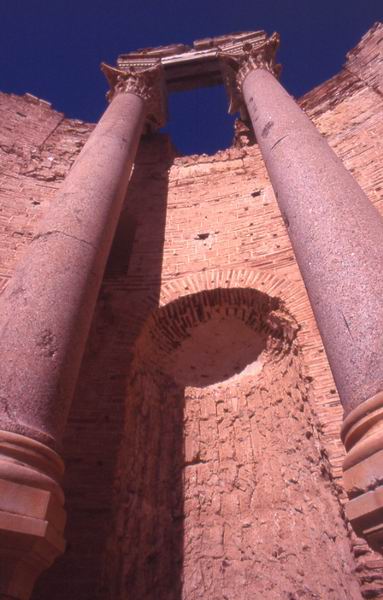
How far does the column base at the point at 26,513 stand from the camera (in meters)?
2.06

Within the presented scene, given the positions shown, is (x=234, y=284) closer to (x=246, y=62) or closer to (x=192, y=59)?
(x=246, y=62)

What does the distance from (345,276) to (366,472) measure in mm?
1221

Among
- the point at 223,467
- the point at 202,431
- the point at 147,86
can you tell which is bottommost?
the point at 223,467

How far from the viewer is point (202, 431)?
15.6 ft

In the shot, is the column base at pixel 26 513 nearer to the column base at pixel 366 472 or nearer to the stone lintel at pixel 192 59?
the column base at pixel 366 472

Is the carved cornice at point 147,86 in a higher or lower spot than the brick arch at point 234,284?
higher

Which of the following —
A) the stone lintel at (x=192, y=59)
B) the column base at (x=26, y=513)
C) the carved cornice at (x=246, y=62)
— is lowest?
the column base at (x=26, y=513)

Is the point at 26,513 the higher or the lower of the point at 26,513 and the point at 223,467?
the lower

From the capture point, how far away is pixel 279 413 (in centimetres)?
462

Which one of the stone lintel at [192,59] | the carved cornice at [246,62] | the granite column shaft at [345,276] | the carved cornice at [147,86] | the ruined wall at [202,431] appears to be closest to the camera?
the granite column shaft at [345,276]

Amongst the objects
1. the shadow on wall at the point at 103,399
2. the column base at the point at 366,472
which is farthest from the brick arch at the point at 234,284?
the column base at the point at 366,472

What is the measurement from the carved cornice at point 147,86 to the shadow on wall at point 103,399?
6.97 feet

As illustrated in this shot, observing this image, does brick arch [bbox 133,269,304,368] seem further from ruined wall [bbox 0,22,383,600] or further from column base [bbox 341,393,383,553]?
column base [bbox 341,393,383,553]

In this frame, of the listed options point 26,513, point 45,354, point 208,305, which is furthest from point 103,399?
point 26,513
